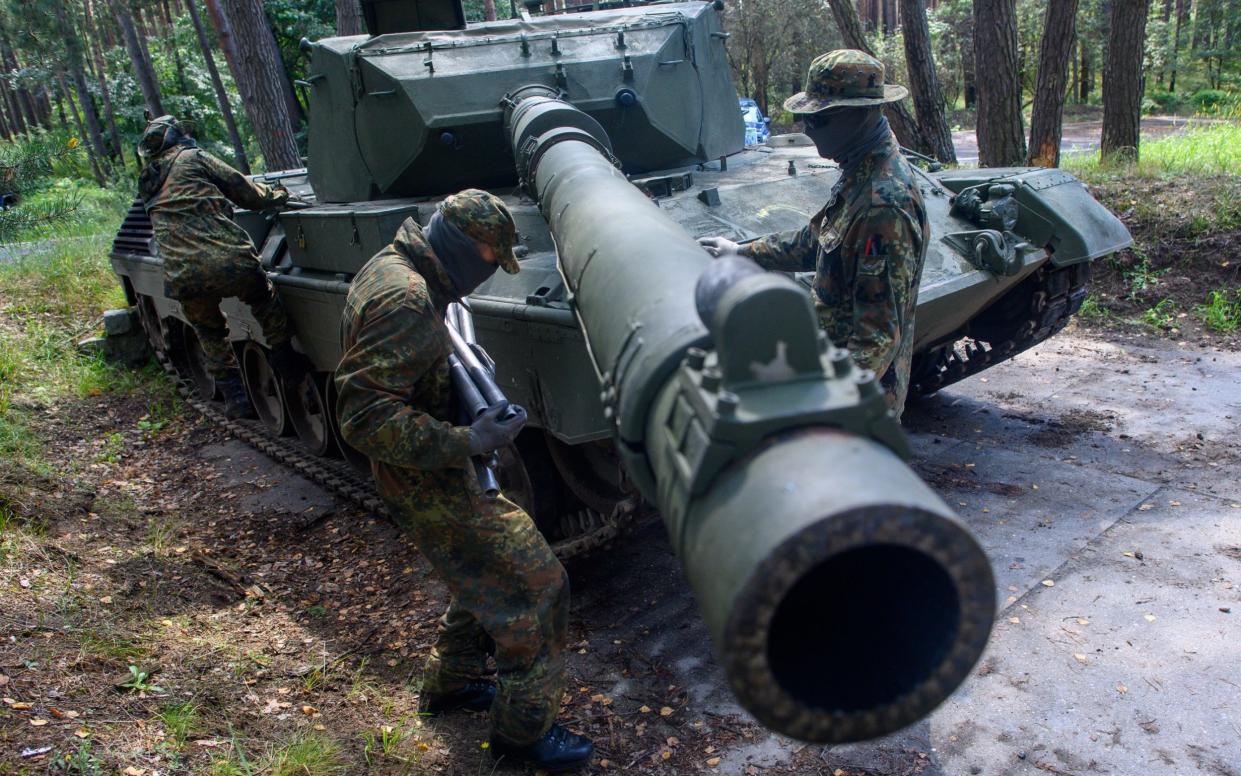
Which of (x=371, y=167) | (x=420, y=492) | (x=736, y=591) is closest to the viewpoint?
(x=736, y=591)

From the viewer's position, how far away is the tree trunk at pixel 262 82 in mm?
10141

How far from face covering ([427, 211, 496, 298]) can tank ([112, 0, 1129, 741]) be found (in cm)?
27

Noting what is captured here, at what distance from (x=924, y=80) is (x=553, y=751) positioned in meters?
9.32

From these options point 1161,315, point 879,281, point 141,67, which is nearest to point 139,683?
point 879,281

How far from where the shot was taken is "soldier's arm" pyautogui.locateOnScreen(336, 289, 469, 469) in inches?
117

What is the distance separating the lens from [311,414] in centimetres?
674

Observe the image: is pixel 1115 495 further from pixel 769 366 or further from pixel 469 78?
pixel 769 366

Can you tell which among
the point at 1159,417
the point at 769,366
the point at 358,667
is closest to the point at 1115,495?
the point at 1159,417

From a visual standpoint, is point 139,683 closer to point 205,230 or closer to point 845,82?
point 205,230

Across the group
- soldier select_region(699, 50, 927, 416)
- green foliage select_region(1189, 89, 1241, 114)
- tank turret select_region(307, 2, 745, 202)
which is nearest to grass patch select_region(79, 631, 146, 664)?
tank turret select_region(307, 2, 745, 202)

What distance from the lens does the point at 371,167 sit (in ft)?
18.0

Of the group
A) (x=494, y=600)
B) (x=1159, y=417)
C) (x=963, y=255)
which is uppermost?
(x=963, y=255)

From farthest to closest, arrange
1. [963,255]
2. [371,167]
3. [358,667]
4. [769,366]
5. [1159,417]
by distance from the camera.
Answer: [1159,417] < [371,167] < [963,255] < [358,667] < [769,366]

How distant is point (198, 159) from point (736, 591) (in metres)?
5.79
